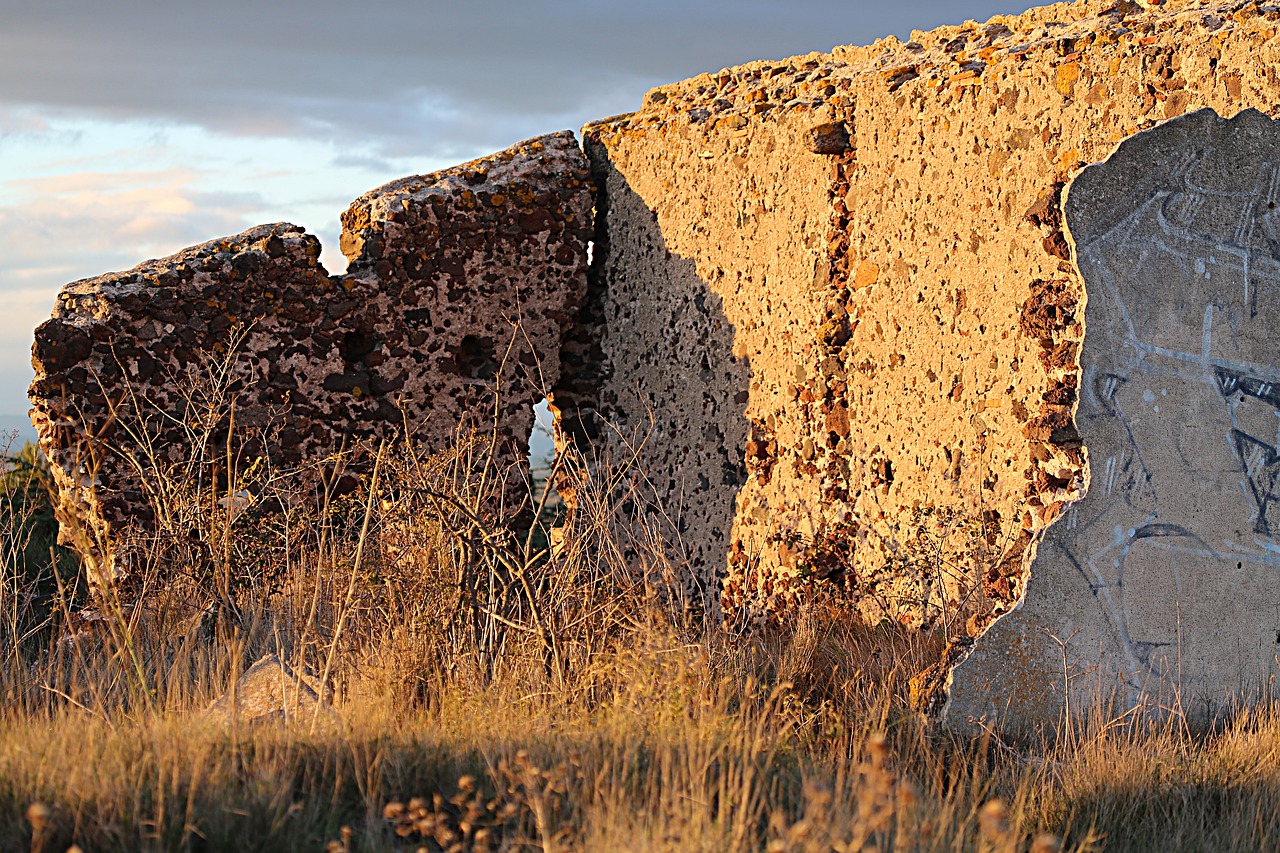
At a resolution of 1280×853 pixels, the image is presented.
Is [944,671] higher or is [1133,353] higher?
[1133,353]

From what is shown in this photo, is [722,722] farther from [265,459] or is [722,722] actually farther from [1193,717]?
[265,459]

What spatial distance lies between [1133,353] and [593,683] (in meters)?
2.20

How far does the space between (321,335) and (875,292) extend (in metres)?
2.78

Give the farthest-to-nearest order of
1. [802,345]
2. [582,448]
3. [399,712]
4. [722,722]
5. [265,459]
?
[582,448], [265,459], [802,345], [399,712], [722,722]

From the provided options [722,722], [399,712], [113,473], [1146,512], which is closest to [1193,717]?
[1146,512]

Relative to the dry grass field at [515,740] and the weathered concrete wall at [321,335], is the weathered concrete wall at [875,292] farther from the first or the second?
the dry grass field at [515,740]

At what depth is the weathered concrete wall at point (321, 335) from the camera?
5.98m

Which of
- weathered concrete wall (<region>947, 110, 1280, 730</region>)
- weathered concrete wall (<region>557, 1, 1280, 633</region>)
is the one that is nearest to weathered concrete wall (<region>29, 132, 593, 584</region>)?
weathered concrete wall (<region>557, 1, 1280, 633</region>)

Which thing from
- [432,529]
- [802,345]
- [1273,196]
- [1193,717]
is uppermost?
[1273,196]

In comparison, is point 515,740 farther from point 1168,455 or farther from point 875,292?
point 875,292

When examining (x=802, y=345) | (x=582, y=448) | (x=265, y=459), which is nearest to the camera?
(x=802, y=345)

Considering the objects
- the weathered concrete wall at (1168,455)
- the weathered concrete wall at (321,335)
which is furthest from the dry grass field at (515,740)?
the weathered concrete wall at (321,335)

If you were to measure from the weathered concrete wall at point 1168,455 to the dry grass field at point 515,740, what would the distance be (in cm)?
22

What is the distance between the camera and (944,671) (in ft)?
13.9
